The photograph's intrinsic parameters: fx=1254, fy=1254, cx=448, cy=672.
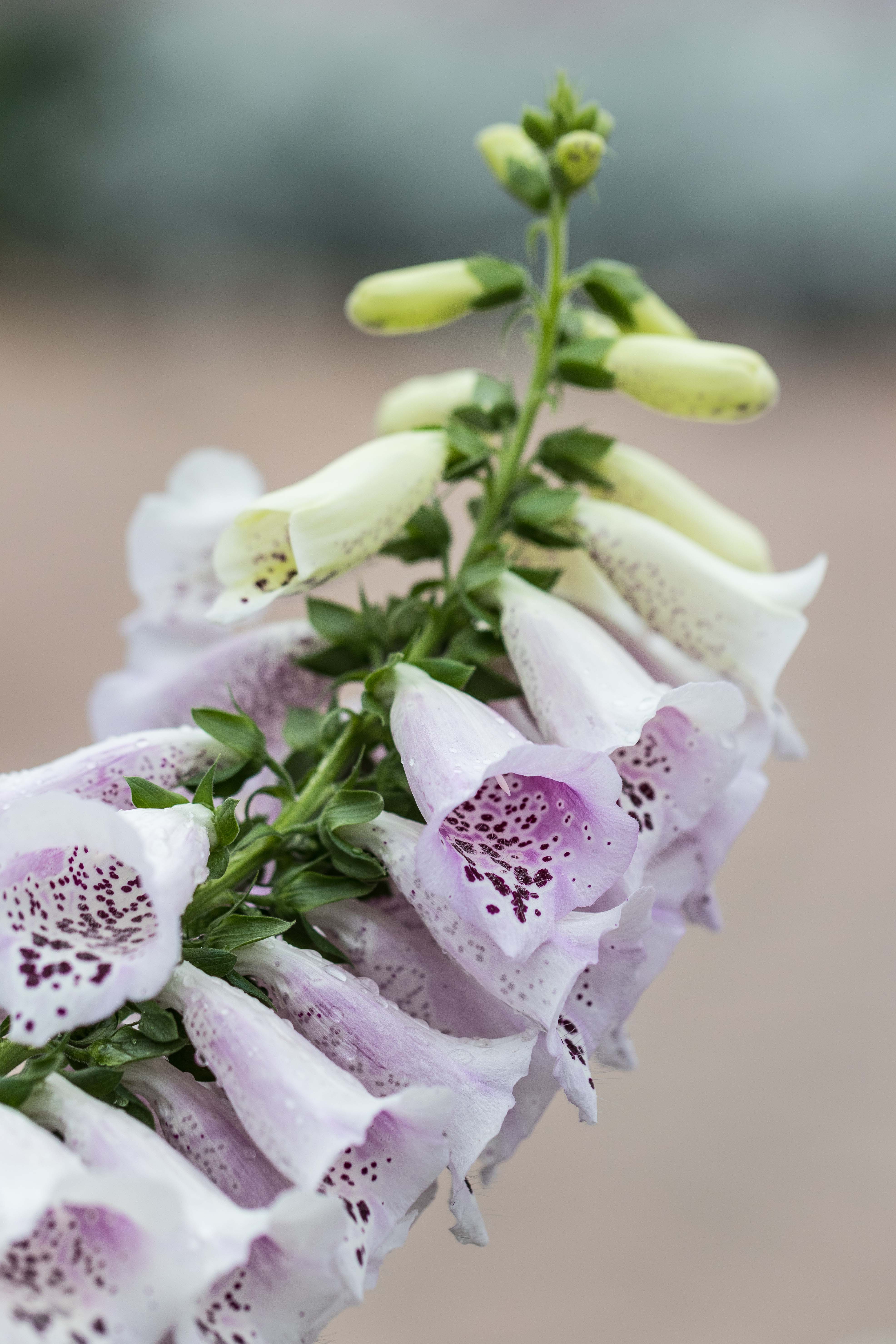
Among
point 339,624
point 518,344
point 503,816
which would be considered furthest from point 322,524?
point 518,344

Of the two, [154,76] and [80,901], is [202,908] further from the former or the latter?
[154,76]

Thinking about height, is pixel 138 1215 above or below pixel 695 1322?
above

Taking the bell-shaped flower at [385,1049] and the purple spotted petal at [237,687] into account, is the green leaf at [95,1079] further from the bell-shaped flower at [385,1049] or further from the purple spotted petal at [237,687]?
the purple spotted petal at [237,687]

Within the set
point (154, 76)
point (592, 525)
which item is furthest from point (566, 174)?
point (154, 76)

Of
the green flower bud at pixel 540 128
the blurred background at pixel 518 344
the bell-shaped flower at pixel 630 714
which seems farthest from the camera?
the blurred background at pixel 518 344

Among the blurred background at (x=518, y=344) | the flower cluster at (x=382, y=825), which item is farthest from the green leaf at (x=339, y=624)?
the blurred background at (x=518, y=344)

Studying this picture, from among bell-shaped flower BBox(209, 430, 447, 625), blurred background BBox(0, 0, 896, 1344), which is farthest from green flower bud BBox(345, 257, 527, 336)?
blurred background BBox(0, 0, 896, 1344)

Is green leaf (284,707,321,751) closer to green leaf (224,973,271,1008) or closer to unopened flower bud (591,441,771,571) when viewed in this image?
green leaf (224,973,271,1008)
